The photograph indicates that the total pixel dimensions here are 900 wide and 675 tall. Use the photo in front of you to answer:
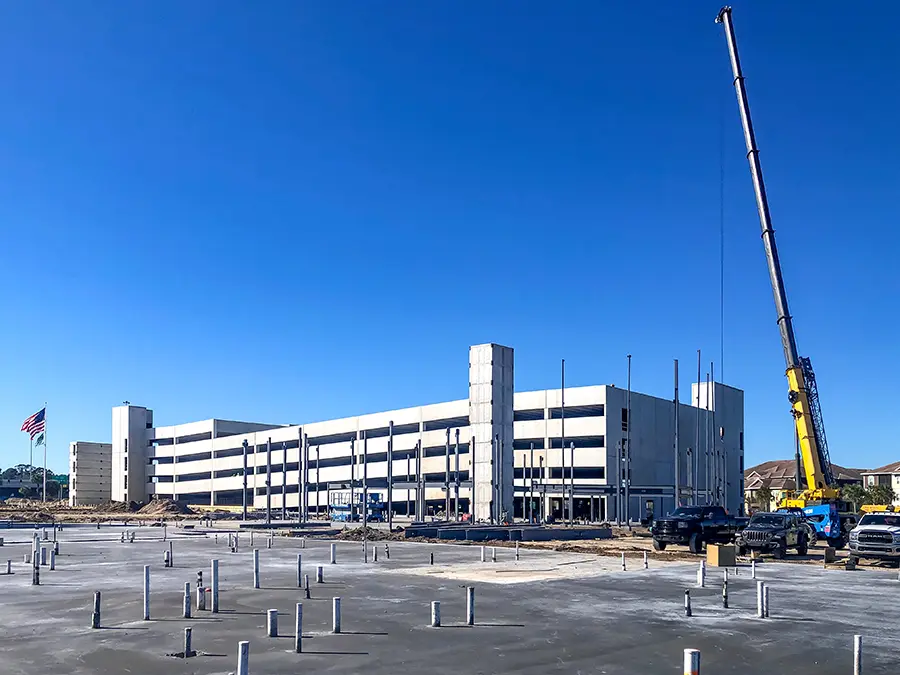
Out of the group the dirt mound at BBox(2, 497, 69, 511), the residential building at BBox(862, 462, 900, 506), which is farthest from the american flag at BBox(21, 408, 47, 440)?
the residential building at BBox(862, 462, 900, 506)

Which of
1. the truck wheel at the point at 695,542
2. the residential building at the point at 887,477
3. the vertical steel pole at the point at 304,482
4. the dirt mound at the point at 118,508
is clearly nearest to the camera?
the truck wheel at the point at 695,542

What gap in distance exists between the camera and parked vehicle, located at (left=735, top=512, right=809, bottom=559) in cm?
3981

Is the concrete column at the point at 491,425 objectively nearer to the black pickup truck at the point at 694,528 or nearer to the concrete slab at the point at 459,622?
the black pickup truck at the point at 694,528

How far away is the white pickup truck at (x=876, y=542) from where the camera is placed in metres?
37.5

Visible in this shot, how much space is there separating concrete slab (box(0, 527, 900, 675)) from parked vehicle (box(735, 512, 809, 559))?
4948 mm

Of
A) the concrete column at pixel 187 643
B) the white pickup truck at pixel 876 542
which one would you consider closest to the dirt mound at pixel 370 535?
the white pickup truck at pixel 876 542

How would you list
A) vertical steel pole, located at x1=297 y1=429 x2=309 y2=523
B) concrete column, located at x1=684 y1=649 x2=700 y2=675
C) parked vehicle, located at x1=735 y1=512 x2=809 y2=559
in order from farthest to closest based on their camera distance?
vertical steel pole, located at x1=297 y1=429 x2=309 y2=523 < parked vehicle, located at x1=735 y1=512 x2=809 y2=559 < concrete column, located at x1=684 y1=649 x2=700 y2=675

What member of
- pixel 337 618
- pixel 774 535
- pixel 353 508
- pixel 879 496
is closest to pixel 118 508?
pixel 353 508

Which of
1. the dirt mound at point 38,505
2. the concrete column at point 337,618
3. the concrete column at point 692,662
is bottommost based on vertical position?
the dirt mound at point 38,505

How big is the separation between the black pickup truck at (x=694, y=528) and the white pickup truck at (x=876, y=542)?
755cm

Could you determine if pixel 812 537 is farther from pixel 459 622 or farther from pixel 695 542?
pixel 459 622

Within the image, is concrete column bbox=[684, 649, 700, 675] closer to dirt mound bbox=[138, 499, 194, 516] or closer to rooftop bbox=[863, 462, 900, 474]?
dirt mound bbox=[138, 499, 194, 516]

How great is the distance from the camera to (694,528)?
44.4m

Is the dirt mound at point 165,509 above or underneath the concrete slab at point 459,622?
underneath
